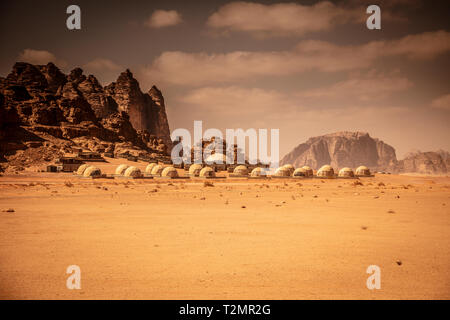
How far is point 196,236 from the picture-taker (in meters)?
10.3

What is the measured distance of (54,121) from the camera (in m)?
86.9

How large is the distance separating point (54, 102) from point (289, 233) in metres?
95.6

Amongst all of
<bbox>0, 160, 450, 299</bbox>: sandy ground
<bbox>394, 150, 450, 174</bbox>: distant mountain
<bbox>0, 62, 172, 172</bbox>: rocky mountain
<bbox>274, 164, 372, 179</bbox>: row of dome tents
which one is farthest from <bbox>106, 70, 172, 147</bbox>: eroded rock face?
<bbox>0, 160, 450, 299</bbox>: sandy ground

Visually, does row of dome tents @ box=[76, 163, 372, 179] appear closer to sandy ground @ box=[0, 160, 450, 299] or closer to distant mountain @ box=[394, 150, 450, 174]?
sandy ground @ box=[0, 160, 450, 299]

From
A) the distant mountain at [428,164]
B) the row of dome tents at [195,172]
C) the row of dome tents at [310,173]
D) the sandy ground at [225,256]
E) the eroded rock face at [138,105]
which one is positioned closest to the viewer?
the sandy ground at [225,256]

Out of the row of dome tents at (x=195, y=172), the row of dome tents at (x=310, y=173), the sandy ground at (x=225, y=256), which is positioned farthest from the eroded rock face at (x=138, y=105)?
the sandy ground at (x=225, y=256)

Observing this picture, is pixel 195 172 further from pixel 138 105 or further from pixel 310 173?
pixel 138 105

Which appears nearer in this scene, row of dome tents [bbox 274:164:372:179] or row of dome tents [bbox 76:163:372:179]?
row of dome tents [bbox 76:163:372:179]

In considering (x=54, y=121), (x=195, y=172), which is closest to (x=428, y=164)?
(x=195, y=172)

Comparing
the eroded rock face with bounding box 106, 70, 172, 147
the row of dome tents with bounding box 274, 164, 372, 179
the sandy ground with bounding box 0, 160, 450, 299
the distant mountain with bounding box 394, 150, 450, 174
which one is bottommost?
the sandy ground with bounding box 0, 160, 450, 299

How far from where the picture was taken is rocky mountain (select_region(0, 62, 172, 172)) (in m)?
74.1

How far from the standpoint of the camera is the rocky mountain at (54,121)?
74.1 m

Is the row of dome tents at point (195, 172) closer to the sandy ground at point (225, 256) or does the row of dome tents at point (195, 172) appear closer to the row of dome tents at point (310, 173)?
the row of dome tents at point (310, 173)
